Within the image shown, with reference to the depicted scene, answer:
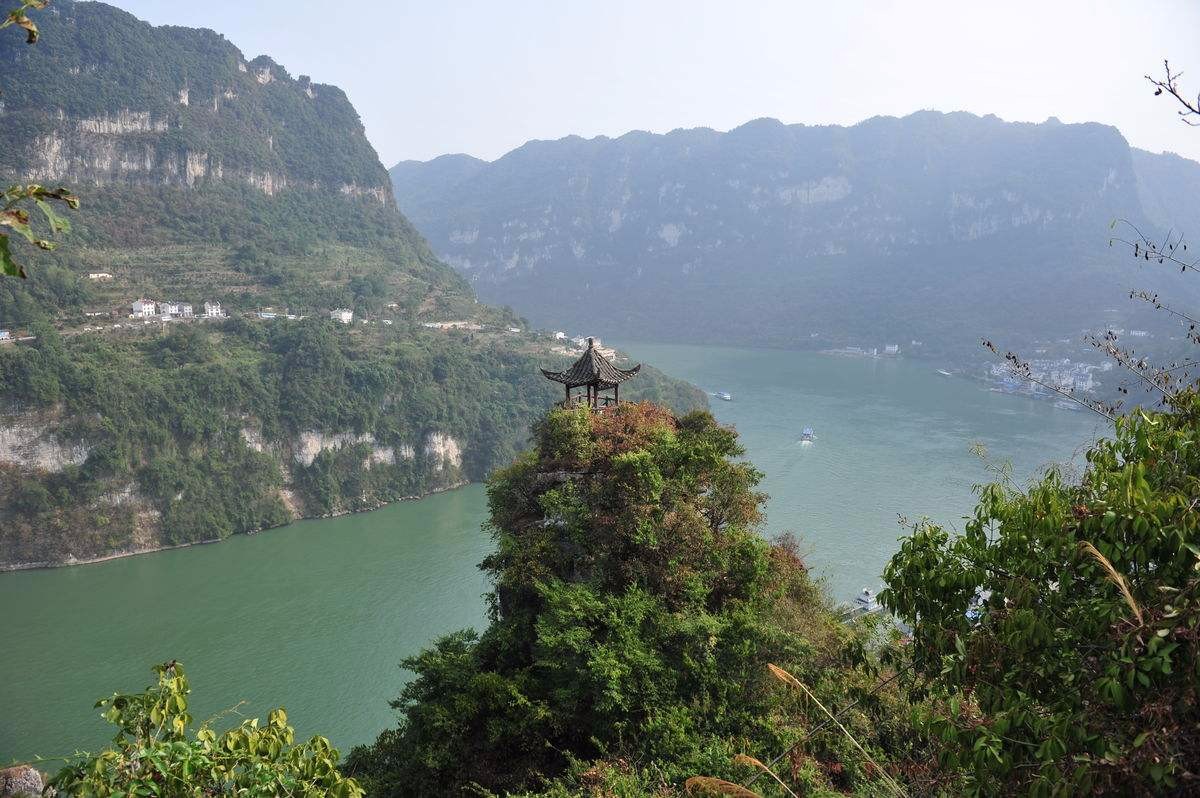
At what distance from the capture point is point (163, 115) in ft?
210

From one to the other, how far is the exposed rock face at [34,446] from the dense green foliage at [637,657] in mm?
26316

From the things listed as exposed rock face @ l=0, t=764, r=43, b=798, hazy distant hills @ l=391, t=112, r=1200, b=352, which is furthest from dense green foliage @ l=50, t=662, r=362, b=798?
hazy distant hills @ l=391, t=112, r=1200, b=352

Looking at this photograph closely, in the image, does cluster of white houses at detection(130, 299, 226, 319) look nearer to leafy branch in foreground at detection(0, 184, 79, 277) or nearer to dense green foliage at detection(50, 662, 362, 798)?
dense green foliage at detection(50, 662, 362, 798)

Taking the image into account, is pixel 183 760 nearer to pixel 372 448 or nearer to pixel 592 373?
pixel 592 373

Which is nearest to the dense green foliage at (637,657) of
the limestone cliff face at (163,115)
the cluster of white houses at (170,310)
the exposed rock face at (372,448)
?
the exposed rock face at (372,448)

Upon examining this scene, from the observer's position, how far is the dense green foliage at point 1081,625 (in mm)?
2266

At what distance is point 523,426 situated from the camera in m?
43.5

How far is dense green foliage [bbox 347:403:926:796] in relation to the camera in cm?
698

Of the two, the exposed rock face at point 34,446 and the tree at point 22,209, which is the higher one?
the tree at point 22,209

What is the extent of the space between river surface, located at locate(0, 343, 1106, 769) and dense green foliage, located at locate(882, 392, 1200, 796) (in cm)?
678

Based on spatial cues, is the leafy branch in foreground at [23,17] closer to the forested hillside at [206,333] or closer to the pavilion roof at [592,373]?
the pavilion roof at [592,373]

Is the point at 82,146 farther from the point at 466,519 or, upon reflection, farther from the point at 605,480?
the point at 605,480

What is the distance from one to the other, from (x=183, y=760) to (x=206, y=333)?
137ft

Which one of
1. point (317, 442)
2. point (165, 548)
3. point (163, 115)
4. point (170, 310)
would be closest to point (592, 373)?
point (165, 548)
